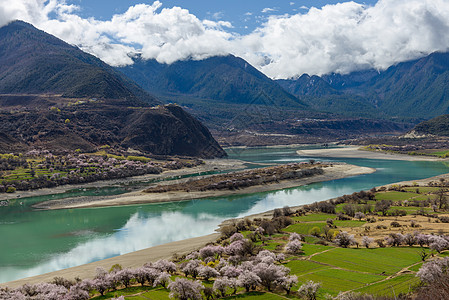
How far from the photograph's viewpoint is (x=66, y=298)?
2438 centimetres

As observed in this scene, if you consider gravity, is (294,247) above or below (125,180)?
below

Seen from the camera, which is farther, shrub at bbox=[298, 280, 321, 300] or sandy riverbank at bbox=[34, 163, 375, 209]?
sandy riverbank at bbox=[34, 163, 375, 209]

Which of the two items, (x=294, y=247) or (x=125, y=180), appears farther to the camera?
(x=125, y=180)

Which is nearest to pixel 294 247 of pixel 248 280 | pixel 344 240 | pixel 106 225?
pixel 344 240

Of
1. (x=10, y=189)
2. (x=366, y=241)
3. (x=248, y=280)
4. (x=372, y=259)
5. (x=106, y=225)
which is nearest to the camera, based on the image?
(x=248, y=280)

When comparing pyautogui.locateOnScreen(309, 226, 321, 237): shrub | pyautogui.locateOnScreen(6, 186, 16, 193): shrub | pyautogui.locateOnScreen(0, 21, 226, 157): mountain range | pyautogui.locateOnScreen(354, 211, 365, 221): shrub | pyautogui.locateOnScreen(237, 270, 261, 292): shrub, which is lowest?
pyautogui.locateOnScreen(354, 211, 365, 221): shrub

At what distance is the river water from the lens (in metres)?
39.5

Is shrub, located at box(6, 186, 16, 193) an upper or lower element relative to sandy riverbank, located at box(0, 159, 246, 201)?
upper

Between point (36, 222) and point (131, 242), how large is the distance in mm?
21138

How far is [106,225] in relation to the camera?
53.7m

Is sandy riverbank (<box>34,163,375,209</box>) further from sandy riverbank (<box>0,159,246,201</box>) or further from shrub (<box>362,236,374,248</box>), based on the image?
shrub (<box>362,236,374,248</box>)

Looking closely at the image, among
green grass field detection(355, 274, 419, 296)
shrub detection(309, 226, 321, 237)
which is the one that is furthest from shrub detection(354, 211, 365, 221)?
green grass field detection(355, 274, 419, 296)

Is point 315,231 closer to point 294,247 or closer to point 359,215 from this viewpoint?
point 294,247

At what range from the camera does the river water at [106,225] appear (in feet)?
129
